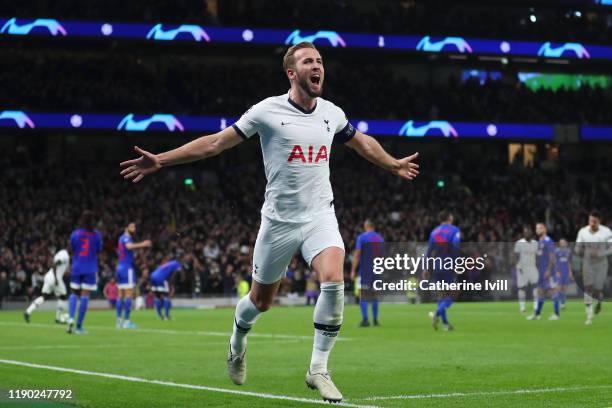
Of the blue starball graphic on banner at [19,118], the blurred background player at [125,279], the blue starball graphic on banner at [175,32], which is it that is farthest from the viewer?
the blue starball graphic on banner at [175,32]

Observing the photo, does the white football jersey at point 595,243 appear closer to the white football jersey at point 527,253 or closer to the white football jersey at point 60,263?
the white football jersey at point 527,253

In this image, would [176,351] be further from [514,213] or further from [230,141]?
[514,213]

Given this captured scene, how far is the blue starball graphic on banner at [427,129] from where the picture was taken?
51.7 m

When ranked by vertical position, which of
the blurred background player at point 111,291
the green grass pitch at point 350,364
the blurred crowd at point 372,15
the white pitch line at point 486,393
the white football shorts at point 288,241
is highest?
the blurred crowd at point 372,15

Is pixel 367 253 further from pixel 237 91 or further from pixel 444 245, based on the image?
pixel 237 91

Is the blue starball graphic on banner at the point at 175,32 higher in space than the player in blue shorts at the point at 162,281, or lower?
higher

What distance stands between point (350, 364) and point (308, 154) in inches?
222

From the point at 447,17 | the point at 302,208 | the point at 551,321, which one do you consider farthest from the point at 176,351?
the point at 447,17

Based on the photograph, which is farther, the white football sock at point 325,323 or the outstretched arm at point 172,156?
the white football sock at point 325,323

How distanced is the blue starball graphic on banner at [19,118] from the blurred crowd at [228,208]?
7.79ft

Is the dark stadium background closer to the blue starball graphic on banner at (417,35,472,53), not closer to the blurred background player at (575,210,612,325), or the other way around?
the blue starball graphic on banner at (417,35,472,53)

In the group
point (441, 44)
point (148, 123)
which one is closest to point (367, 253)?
point (148, 123)

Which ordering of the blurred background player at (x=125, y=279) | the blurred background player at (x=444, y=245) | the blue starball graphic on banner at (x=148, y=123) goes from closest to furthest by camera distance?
the blurred background player at (x=444, y=245) < the blurred background player at (x=125, y=279) < the blue starball graphic on banner at (x=148, y=123)

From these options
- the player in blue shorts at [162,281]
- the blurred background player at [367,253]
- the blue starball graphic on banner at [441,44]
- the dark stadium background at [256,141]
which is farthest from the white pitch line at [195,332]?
the blue starball graphic on banner at [441,44]
